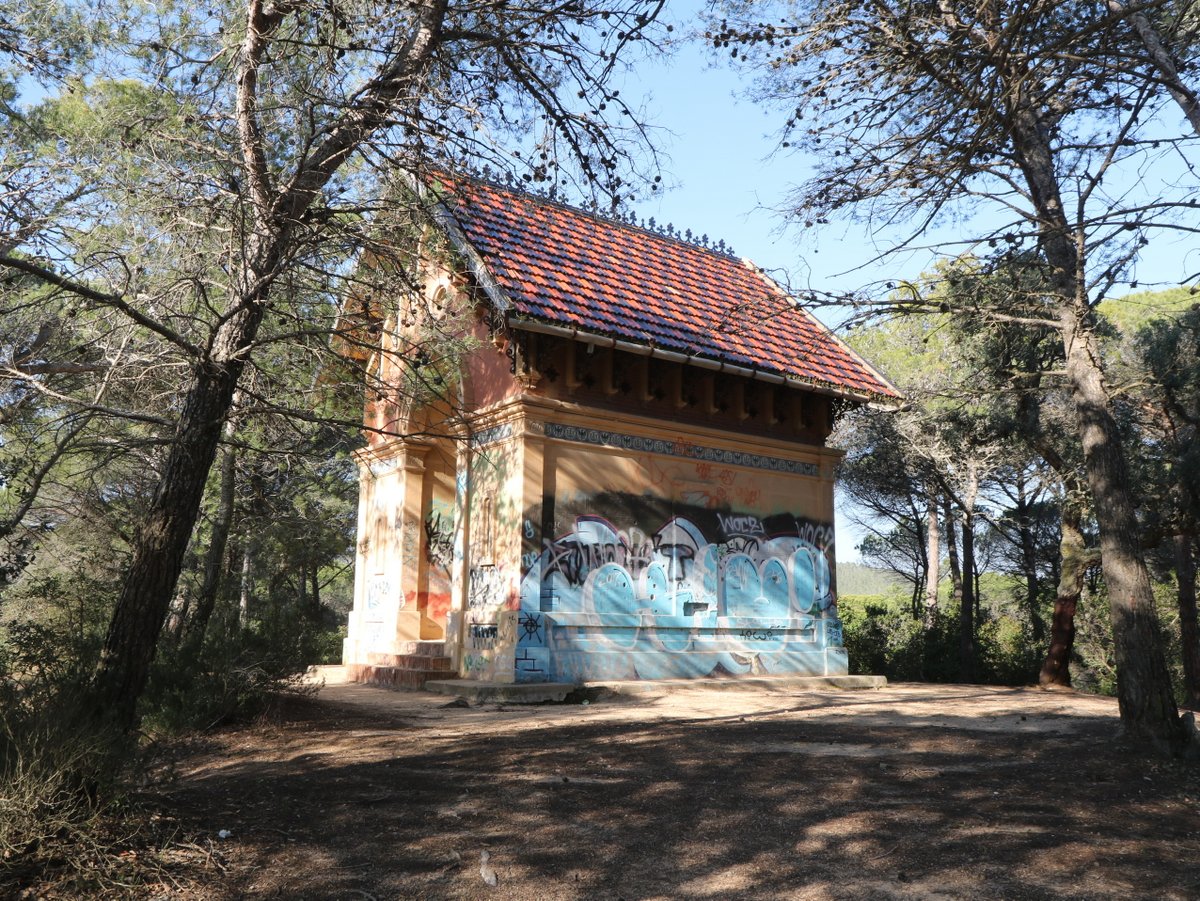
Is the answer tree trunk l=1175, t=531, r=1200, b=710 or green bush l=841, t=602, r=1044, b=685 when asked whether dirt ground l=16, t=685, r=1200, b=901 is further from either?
green bush l=841, t=602, r=1044, b=685

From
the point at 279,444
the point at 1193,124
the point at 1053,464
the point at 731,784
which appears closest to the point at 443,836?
the point at 731,784

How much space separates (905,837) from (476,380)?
1083cm

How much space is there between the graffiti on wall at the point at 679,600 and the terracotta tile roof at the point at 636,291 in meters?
2.66

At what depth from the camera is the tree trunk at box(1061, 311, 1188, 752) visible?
752 cm

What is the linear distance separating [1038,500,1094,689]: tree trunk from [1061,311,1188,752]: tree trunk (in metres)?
9.98

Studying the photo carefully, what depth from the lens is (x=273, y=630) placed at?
10172 mm

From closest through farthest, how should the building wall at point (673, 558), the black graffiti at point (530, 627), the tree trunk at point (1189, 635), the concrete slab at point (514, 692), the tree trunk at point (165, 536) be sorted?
the tree trunk at point (165, 536), the concrete slab at point (514, 692), the black graffiti at point (530, 627), the building wall at point (673, 558), the tree trunk at point (1189, 635)

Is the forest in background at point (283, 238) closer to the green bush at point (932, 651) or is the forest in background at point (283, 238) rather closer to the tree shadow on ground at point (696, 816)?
the tree shadow on ground at point (696, 816)

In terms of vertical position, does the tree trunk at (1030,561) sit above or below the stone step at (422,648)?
above

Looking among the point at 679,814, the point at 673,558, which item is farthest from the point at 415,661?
the point at 679,814

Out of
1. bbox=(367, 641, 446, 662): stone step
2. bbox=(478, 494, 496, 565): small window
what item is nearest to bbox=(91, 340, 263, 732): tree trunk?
bbox=(478, 494, 496, 565): small window

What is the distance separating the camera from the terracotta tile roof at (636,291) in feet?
43.5

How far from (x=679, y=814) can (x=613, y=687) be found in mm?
6956

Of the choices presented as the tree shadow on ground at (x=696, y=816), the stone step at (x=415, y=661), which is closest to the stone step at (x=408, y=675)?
the stone step at (x=415, y=661)
